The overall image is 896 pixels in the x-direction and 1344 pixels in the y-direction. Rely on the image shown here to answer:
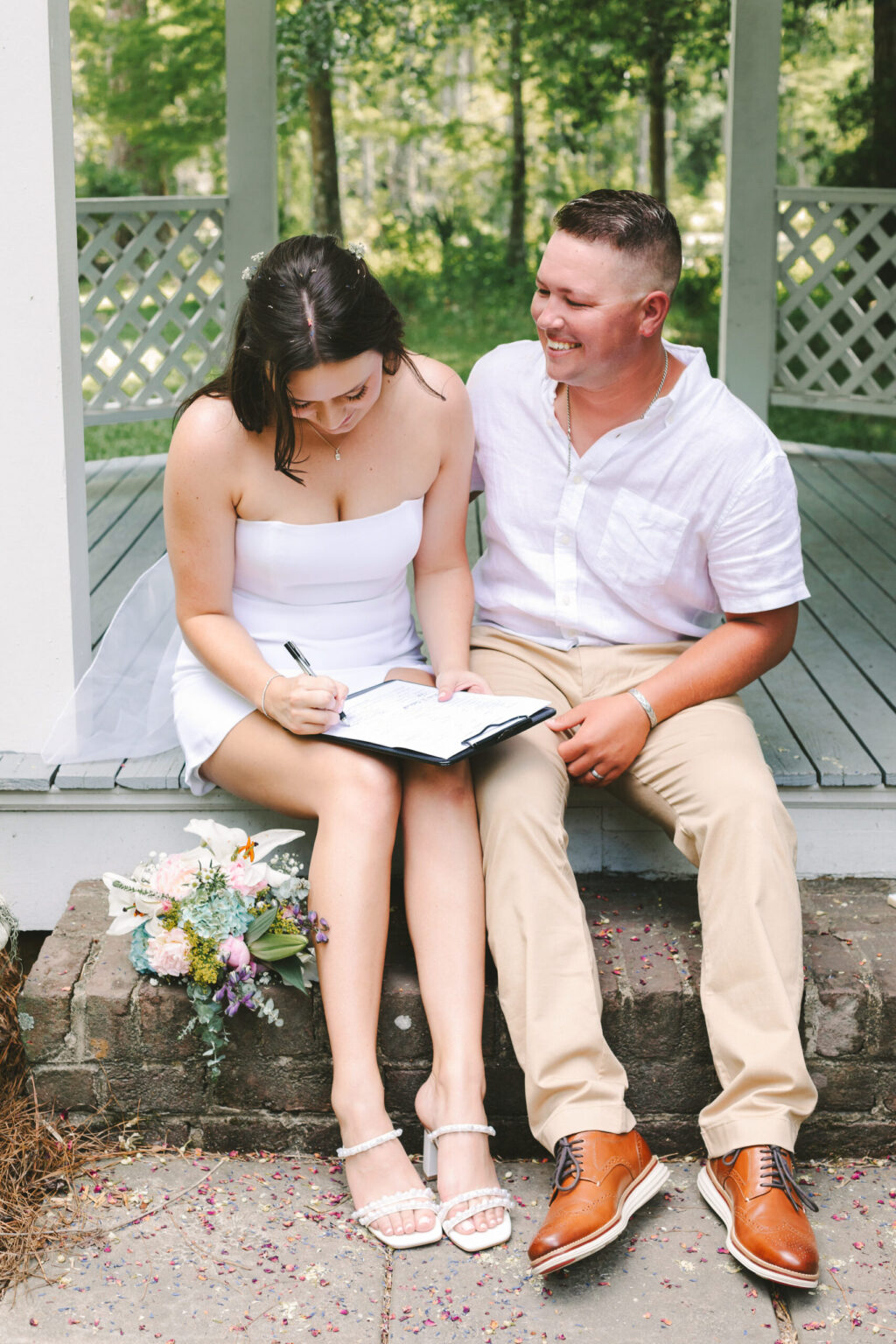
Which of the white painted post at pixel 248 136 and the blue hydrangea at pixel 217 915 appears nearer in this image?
the blue hydrangea at pixel 217 915

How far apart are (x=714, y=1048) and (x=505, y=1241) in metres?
0.40

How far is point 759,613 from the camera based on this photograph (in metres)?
2.24

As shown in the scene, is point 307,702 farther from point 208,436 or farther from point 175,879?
point 208,436

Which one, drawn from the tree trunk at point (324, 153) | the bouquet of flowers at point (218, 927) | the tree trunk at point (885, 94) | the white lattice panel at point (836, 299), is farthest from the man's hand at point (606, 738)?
the tree trunk at point (324, 153)

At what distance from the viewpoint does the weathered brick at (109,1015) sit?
2.09 m

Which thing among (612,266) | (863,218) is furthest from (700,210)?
(612,266)

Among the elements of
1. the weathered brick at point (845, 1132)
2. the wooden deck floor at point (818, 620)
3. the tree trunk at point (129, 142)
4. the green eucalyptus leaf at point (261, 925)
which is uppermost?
the tree trunk at point (129, 142)

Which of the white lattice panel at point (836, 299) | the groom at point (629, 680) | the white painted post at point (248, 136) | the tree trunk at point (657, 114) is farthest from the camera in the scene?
the tree trunk at point (657, 114)

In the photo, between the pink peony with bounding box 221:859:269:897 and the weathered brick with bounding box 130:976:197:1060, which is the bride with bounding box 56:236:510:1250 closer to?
the pink peony with bounding box 221:859:269:897

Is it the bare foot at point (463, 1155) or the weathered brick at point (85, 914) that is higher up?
the weathered brick at point (85, 914)

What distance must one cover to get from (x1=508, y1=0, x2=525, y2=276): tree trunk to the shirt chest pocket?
11.0 metres

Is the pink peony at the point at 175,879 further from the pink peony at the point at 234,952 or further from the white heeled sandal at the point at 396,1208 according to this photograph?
the white heeled sandal at the point at 396,1208

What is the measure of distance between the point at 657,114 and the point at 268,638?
1020 centimetres

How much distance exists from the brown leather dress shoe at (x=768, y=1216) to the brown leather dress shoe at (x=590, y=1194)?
0.13 metres
